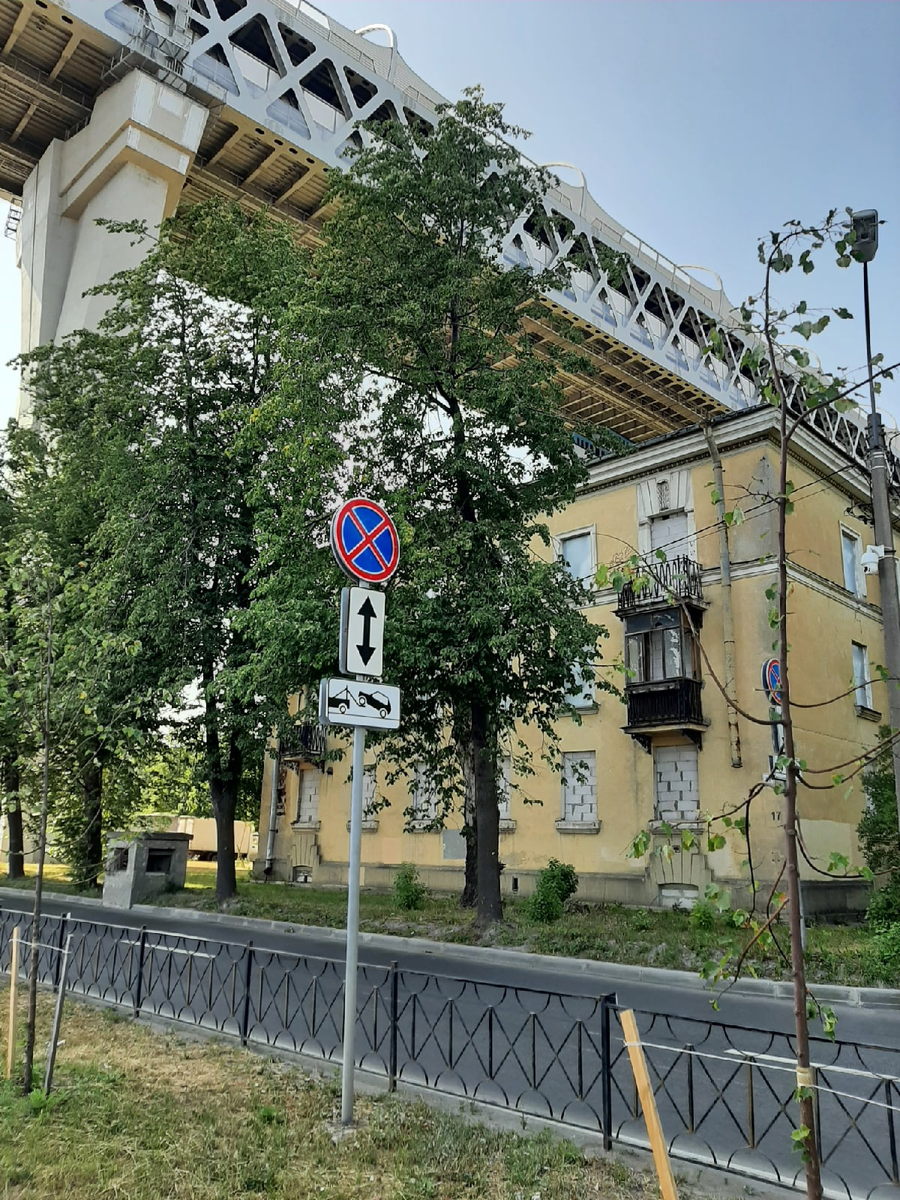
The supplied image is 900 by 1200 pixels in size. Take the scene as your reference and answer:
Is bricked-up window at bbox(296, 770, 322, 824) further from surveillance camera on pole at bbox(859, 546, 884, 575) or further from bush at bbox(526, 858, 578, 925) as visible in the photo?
surveillance camera on pole at bbox(859, 546, 884, 575)

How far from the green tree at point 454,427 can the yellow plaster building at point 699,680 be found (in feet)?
12.5

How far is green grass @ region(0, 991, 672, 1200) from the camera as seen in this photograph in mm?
4594

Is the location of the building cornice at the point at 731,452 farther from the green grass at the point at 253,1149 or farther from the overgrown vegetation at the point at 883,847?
the green grass at the point at 253,1149

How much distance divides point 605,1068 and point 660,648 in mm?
17561

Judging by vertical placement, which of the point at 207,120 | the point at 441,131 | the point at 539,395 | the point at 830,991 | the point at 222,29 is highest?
the point at 222,29

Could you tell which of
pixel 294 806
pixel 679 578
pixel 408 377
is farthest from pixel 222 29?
pixel 294 806

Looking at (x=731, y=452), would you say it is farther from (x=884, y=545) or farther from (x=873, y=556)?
(x=873, y=556)

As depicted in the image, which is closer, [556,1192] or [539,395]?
[556,1192]

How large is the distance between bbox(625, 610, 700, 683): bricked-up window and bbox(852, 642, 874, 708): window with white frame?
16.4 ft

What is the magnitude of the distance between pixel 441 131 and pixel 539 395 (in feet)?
18.1

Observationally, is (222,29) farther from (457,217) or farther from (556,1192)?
(556,1192)

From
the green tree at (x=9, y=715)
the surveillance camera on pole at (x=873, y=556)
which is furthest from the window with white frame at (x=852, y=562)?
the green tree at (x=9, y=715)

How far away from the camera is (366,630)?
246 inches

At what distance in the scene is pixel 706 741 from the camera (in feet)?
70.9
